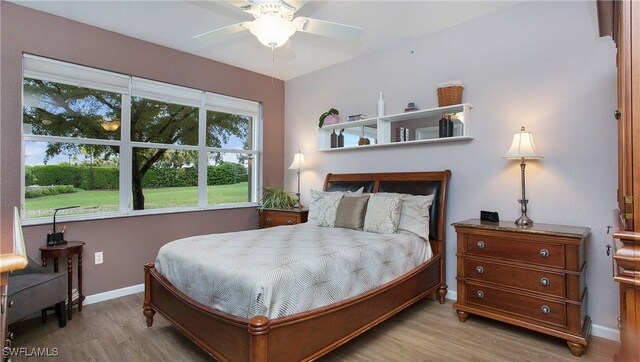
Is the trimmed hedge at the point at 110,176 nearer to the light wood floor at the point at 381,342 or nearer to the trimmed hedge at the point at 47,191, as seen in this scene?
the trimmed hedge at the point at 47,191

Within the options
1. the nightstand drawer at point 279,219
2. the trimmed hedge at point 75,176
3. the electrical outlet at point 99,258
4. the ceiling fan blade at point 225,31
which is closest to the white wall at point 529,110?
the nightstand drawer at point 279,219

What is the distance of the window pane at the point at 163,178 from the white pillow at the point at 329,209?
1.77m

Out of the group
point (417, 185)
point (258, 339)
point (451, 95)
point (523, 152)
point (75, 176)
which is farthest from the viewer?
point (417, 185)

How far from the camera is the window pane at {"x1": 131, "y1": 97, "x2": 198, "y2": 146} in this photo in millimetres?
3676

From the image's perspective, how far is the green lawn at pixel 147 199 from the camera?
3.07 meters

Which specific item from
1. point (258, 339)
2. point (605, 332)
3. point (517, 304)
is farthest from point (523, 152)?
point (258, 339)

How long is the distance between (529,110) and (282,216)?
2.97m

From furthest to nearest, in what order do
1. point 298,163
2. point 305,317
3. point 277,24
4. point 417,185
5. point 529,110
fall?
1. point 298,163
2. point 417,185
3. point 529,110
4. point 277,24
5. point 305,317

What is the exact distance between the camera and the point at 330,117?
4352 millimetres

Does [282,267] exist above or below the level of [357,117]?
below

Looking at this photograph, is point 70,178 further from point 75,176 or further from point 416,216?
point 416,216

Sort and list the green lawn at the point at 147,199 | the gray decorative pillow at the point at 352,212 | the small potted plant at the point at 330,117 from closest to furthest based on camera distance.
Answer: the green lawn at the point at 147,199
the gray decorative pillow at the point at 352,212
the small potted plant at the point at 330,117

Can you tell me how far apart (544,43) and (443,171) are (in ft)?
4.55

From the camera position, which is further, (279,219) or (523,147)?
(279,219)
